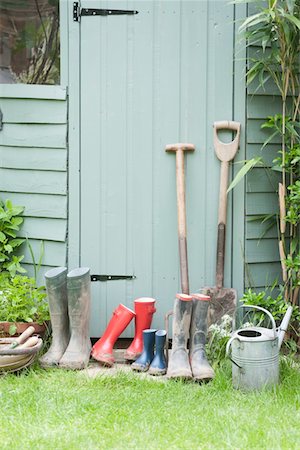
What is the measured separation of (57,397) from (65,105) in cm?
158

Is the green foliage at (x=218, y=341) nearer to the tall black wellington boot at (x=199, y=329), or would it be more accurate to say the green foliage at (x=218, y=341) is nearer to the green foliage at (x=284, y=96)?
the tall black wellington boot at (x=199, y=329)

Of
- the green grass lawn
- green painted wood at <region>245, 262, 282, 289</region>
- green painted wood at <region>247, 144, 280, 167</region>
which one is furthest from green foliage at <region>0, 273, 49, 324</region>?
green painted wood at <region>247, 144, 280, 167</region>

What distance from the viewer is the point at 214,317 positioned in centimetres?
368

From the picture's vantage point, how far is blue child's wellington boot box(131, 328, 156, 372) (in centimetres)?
343

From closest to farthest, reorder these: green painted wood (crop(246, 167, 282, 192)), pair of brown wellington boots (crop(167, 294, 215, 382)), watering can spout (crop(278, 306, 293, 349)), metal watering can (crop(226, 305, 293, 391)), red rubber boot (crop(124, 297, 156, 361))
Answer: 1. metal watering can (crop(226, 305, 293, 391))
2. watering can spout (crop(278, 306, 293, 349))
3. pair of brown wellington boots (crop(167, 294, 215, 382))
4. red rubber boot (crop(124, 297, 156, 361))
5. green painted wood (crop(246, 167, 282, 192))

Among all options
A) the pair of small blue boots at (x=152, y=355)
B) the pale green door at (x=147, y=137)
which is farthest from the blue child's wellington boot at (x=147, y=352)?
the pale green door at (x=147, y=137)

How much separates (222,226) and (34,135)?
112 centimetres

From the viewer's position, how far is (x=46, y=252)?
→ 386cm

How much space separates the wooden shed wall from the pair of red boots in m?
0.49

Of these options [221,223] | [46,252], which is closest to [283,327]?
[221,223]

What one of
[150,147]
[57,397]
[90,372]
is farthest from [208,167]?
[57,397]

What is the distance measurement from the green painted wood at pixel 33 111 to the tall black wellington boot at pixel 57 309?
2.72 feet

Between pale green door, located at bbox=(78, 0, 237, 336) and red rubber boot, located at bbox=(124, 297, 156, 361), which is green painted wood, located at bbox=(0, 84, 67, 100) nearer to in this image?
pale green door, located at bbox=(78, 0, 237, 336)

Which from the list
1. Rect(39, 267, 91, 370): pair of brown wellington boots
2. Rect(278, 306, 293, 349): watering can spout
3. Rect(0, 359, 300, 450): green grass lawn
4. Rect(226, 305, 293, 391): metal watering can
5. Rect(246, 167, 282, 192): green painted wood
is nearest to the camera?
Rect(0, 359, 300, 450): green grass lawn
